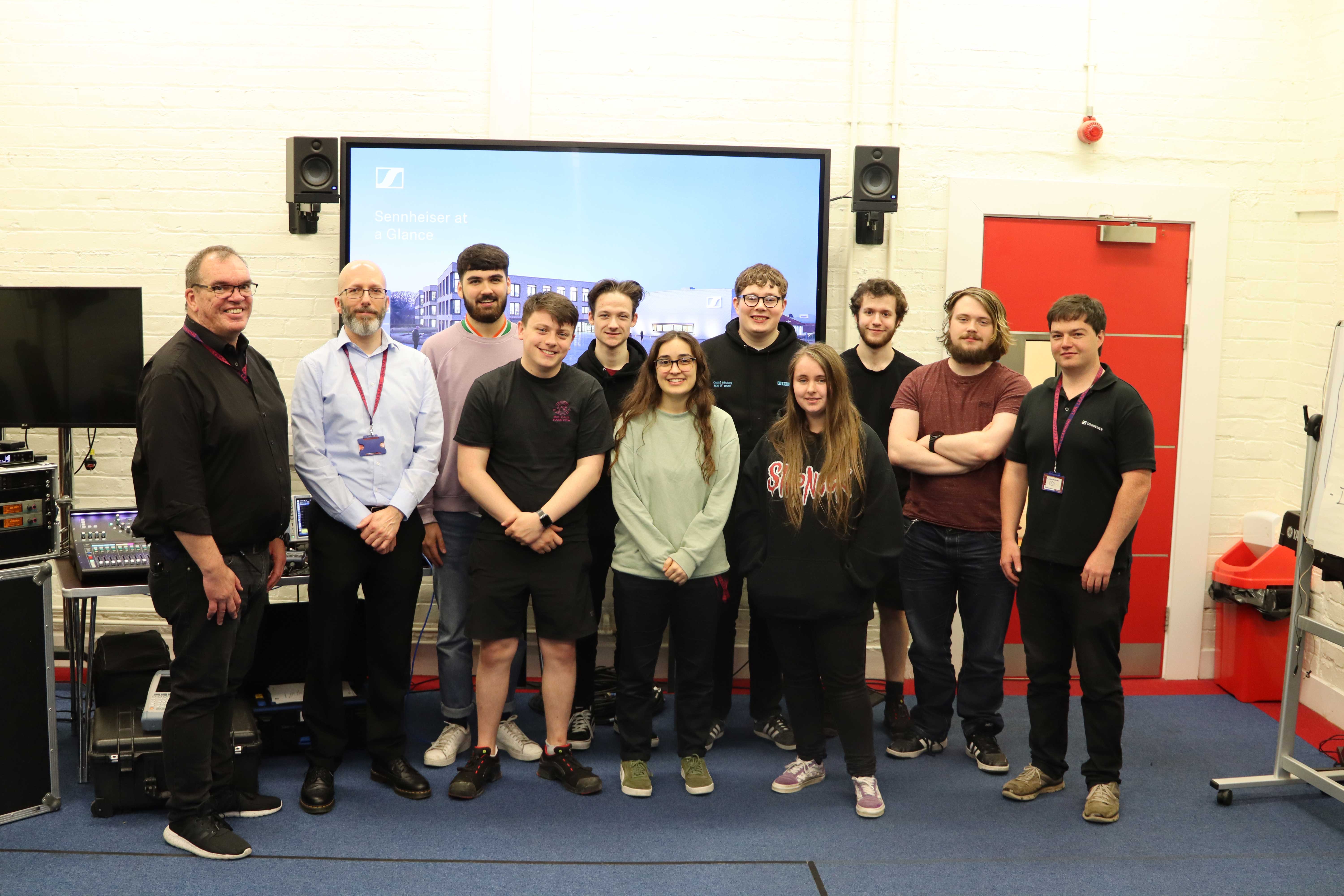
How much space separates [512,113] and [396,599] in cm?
218

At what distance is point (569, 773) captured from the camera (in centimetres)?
332

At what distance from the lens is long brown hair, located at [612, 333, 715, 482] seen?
10.7 ft

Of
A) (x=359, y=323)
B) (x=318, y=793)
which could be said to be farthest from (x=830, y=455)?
(x=318, y=793)

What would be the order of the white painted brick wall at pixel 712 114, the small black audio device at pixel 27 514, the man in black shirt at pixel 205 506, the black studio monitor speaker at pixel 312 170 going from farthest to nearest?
the white painted brick wall at pixel 712 114, the black studio monitor speaker at pixel 312 170, the small black audio device at pixel 27 514, the man in black shirt at pixel 205 506

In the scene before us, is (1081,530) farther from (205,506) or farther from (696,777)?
(205,506)

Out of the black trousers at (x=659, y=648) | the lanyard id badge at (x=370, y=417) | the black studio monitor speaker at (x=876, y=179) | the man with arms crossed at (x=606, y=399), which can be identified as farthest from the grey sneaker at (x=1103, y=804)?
the lanyard id badge at (x=370, y=417)

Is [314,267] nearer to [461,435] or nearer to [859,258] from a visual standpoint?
[461,435]

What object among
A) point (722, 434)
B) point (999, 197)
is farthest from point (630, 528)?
point (999, 197)

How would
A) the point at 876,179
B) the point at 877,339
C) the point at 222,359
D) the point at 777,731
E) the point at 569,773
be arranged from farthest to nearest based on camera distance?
the point at 876,179 < the point at 777,731 < the point at 877,339 < the point at 569,773 < the point at 222,359

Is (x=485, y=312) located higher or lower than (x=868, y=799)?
higher

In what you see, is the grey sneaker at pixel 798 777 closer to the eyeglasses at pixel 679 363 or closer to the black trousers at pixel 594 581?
the black trousers at pixel 594 581

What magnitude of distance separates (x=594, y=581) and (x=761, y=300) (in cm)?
119

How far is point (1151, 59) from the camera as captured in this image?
444cm

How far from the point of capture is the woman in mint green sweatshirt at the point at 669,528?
325cm
